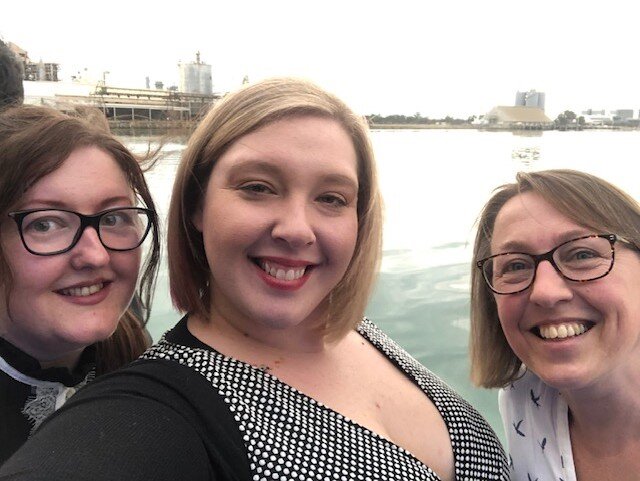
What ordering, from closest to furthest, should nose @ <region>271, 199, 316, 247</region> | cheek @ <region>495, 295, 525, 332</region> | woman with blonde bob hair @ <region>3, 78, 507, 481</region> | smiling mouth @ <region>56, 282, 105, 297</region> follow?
woman with blonde bob hair @ <region>3, 78, 507, 481</region>
nose @ <region>271, 199, 316, 247</region>
smiling mouth @ <region>56, 282, 105, 297</region>
cheek @ <region>495, 295, 525, 332</region>

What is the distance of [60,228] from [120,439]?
23.8 inches

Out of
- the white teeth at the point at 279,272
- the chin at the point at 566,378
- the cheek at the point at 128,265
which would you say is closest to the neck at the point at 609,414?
the chin at the point at 566,378

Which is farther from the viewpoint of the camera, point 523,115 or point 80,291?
point 523,115

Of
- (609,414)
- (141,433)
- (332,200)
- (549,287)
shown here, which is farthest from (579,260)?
(141,433)

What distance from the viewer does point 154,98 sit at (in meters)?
6.27

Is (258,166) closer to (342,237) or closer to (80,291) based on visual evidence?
(342,237)

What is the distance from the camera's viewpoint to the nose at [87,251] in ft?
3.86

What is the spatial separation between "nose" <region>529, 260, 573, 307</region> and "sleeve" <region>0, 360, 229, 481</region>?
0.97 meters

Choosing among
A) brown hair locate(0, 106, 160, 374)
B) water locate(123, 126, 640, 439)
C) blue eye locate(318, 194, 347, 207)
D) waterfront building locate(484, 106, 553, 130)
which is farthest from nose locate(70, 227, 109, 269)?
waterfront building locate(484, 106, 553, 130)

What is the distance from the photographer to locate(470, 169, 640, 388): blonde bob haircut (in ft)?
4.52

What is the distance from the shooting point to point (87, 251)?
1.18 m

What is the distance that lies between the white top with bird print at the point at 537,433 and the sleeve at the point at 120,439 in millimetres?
1114

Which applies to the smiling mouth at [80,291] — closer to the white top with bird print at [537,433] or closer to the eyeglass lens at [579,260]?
the eyeglass lens at [579,260]

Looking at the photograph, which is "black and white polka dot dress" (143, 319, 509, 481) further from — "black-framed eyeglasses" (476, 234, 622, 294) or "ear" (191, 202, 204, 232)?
"black-framed eyeglasses" (476, 234, 622, 294)
